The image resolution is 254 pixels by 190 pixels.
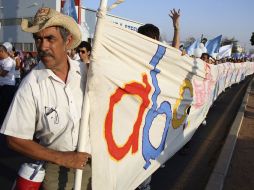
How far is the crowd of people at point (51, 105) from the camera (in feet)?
7.20

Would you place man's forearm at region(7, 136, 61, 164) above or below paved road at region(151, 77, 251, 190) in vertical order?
above

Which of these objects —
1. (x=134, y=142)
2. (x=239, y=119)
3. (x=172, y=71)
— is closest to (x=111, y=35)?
(x=134, y=142)

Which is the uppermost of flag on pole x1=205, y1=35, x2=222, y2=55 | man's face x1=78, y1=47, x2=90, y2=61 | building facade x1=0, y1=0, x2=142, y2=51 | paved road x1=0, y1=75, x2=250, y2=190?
man's face x1=78, y1=47, x2=90, y2=61

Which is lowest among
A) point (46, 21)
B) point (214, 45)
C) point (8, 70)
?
point (8, 70)

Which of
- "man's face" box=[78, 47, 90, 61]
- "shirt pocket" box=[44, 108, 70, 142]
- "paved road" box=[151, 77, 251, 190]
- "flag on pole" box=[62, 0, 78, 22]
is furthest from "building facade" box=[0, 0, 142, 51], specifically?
"shirt pocket" box=[44, 108, 70, 142]

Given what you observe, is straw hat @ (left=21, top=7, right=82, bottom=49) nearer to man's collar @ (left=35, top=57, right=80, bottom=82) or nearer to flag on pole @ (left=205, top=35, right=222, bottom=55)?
man's collar @ (left=35, top=57, right=80, bottom=82)

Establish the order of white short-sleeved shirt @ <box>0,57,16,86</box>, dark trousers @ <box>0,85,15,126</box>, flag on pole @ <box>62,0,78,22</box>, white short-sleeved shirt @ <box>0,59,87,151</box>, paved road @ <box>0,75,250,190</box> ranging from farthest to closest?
flag on pole @ <box>62,0,78,22</box>
white short-sleeved shirt @ <box>0,57,16,86</box>
dark trousers @ <box>0,85,15,126</box>
paved road @ <box>0,75,250,190</box>
white short-sleeved shirt @ <box>0,59,87,151</box>

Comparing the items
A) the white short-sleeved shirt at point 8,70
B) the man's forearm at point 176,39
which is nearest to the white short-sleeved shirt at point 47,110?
the man's forearm at point 176,39

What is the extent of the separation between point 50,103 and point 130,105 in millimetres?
783

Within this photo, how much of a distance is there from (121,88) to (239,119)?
7.83m

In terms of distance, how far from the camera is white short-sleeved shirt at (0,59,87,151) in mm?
2182

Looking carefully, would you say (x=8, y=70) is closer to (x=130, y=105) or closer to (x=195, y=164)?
(x=195, y=164)

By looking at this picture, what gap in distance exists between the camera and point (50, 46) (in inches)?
90.7

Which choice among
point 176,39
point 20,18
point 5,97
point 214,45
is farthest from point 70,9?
point 20,18
